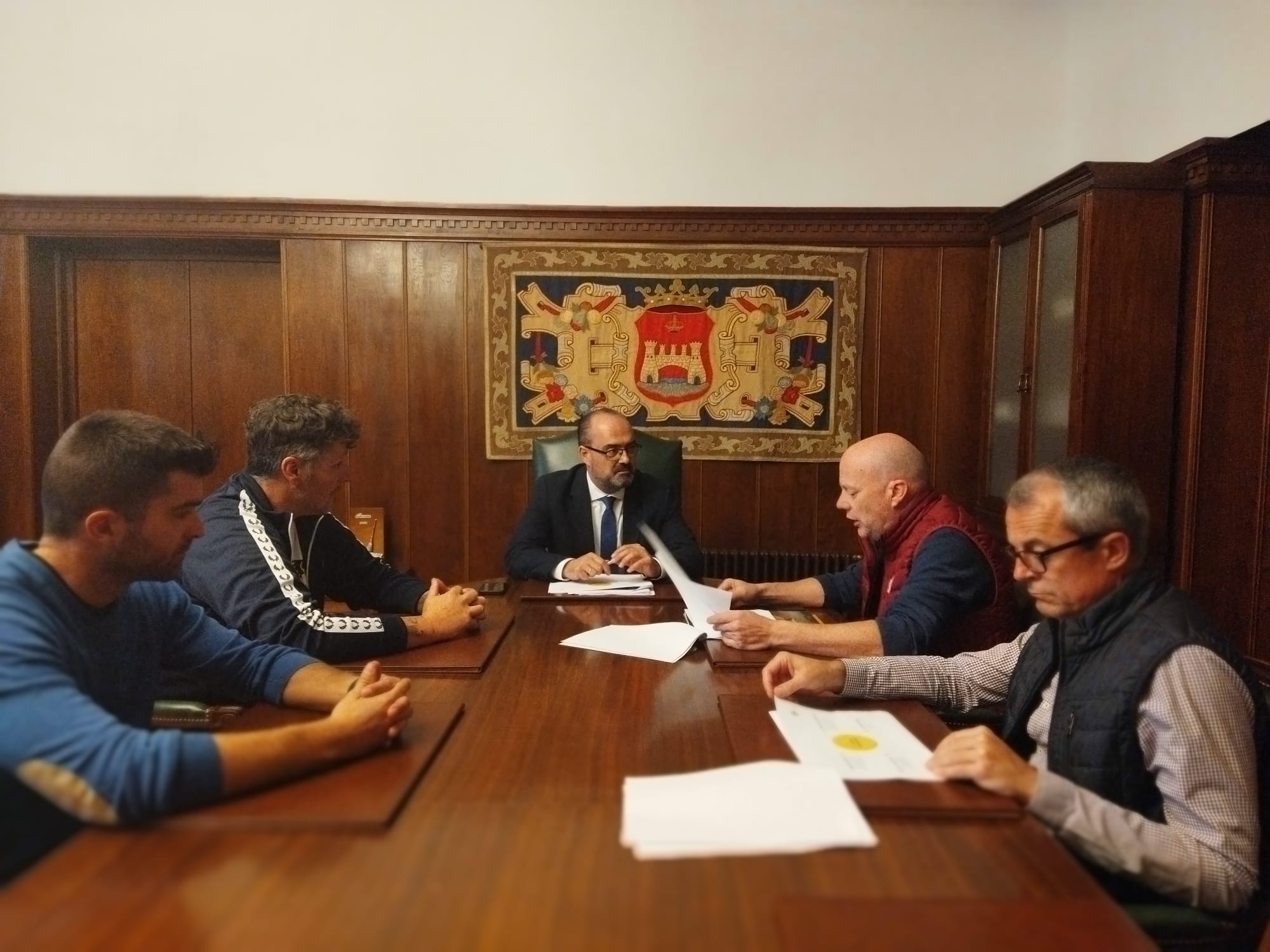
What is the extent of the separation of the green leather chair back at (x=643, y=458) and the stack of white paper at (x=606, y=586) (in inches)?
27.5

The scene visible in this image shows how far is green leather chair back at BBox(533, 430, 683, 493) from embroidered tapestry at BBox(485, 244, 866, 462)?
0.60 meters

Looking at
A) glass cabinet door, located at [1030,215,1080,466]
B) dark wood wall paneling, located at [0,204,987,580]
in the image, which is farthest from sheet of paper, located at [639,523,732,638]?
dark wood wall paneling, located at [0,204,987,580]

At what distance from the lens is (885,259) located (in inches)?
153

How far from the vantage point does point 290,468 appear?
2121 millimetres

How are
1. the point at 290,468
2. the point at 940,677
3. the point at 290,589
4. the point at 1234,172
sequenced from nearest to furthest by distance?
the point at 940,677
the point at 290,589
the point at 290,468
the point at 1234,172

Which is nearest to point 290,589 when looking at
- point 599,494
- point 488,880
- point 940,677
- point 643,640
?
point 643,640

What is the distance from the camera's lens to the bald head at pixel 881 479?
221cm

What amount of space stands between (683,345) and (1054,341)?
4.66 ft

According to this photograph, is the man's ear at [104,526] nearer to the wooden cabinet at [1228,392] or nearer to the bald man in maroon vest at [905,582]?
the bald man in maroon vest at [905,582]

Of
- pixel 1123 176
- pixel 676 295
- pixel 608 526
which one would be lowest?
pixel 608 526

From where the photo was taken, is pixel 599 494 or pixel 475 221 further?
pixel 475 221

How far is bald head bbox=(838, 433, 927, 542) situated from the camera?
2215 millimetres

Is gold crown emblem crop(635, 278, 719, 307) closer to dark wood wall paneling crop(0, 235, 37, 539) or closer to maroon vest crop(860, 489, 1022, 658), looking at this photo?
maroon vest crop(860, 489, 1022, 658)

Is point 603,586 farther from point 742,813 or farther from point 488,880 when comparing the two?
point 488,880
